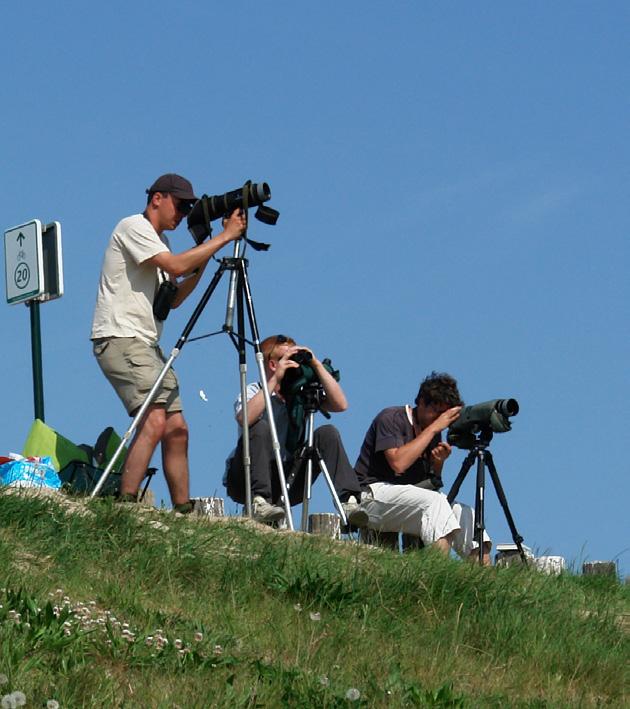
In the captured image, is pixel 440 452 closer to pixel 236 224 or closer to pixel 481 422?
pixel 481 422

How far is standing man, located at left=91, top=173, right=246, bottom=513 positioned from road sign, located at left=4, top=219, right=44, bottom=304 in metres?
2.62

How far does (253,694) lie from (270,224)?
14.8 feet

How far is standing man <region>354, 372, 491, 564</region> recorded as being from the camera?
27.5 ft

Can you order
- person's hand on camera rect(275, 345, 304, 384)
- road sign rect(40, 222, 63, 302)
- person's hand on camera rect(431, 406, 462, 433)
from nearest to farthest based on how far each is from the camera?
person's hand on camera rect(275, 345, 304, 384)
person's hand on camera rect(431, 406, 462, 433)
road sign rect(40, 222, 63, 302)

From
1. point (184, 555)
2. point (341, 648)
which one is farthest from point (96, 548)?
point (341, 648)

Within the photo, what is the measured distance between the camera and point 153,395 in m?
7.84

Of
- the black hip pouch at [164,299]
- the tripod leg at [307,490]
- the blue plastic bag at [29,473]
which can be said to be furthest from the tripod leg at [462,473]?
the blue plastic bag at [29,473]

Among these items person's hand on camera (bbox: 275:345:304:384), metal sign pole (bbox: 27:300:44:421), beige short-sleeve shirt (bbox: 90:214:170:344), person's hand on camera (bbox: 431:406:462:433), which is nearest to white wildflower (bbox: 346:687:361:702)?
beige short-sleeve shirt (bbox: 90:214:170:344)

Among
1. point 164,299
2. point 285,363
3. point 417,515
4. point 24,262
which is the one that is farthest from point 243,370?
point 24,262

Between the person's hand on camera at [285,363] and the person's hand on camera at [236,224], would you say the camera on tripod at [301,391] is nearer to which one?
the person's hand on camera at [285,363]

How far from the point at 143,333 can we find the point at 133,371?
247 mm

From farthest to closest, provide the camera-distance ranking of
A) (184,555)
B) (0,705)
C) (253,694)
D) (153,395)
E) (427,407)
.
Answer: (427,407)
(153,395)
(184,555)
(253,694)
(0,705)

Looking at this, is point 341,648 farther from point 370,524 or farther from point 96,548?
point 370,524

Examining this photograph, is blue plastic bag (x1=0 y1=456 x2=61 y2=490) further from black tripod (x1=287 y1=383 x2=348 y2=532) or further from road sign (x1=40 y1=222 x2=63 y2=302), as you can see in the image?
road sign (x1=40 y1=222 x2=63 y2=302)
